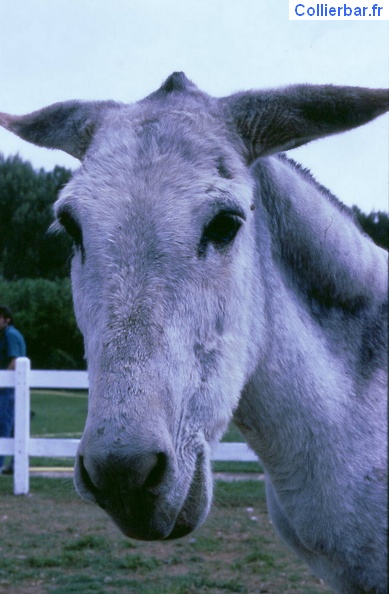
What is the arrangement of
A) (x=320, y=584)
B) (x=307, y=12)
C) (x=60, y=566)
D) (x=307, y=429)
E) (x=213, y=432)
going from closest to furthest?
(x=213, y=432), (x=307, y=429), (x=307, y=12), (x=320, y=584), (x=60, y=566)

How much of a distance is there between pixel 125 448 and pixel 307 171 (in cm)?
171

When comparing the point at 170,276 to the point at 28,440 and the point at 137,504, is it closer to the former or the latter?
the point at 137,504

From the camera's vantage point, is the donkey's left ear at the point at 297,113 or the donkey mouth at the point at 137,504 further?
the donkey's left ear at the point at 297,113

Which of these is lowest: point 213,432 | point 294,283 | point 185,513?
point 185,513

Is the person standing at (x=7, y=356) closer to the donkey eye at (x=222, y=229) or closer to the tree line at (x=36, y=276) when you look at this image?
the donkey eye at (x=222, y=229)

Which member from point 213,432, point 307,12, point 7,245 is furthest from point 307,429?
point 7,245

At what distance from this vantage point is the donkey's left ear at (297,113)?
104 inches

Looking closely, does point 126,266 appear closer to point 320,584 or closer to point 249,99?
point 249,99

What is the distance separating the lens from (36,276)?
24.6 metres

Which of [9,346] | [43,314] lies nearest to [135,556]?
[9,346]

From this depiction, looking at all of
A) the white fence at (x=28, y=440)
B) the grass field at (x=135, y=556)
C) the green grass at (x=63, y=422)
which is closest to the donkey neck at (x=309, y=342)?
the grass field at (x=135, y=556)

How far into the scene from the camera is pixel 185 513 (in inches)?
91.8

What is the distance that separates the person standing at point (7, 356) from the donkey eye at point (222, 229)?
7730mm

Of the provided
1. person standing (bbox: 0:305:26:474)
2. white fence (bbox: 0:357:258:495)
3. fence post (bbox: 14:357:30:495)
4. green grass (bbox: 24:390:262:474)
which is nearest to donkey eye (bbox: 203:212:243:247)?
green grass (bbox: 24:390:262:474)
